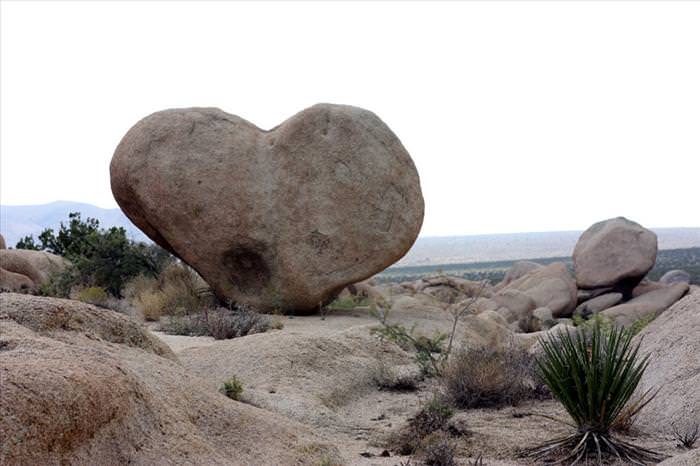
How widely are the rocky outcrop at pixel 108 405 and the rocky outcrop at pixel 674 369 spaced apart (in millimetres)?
2758

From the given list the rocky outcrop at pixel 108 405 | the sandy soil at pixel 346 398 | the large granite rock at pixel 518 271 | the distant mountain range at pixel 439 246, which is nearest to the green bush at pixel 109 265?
the sandy soil at pixel 346 398

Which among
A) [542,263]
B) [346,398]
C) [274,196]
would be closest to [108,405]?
[346,398]

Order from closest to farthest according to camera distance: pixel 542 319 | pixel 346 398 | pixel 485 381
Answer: pixel 485 381
pixel 346 398
pixel 542 319

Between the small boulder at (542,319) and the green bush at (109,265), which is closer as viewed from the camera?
the green bush at (109,265)

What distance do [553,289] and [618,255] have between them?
228 cm

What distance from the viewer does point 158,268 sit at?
706 inches

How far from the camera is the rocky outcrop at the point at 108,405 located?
3658mm

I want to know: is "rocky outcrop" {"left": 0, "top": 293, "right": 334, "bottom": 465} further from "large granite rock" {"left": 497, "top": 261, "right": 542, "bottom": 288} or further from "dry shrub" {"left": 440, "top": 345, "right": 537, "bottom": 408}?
"large granite rock" {"left": 497, "top": 261, "right": 542, "bottom": 288}

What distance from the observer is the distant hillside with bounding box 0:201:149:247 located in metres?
151

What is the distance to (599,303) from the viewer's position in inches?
908

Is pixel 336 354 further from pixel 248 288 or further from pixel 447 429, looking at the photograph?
pixel 248 288

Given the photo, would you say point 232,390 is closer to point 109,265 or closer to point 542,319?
point 109,265

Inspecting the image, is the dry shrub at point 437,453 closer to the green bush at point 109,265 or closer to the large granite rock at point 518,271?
the green bush at point 109,265

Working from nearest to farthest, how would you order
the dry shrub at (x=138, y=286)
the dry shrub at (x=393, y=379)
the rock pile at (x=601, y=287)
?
the dry shrub at (x=393, y=379)
the dry shrub at (x=138, y=286)
the rock pile at (x=601, y=287)
